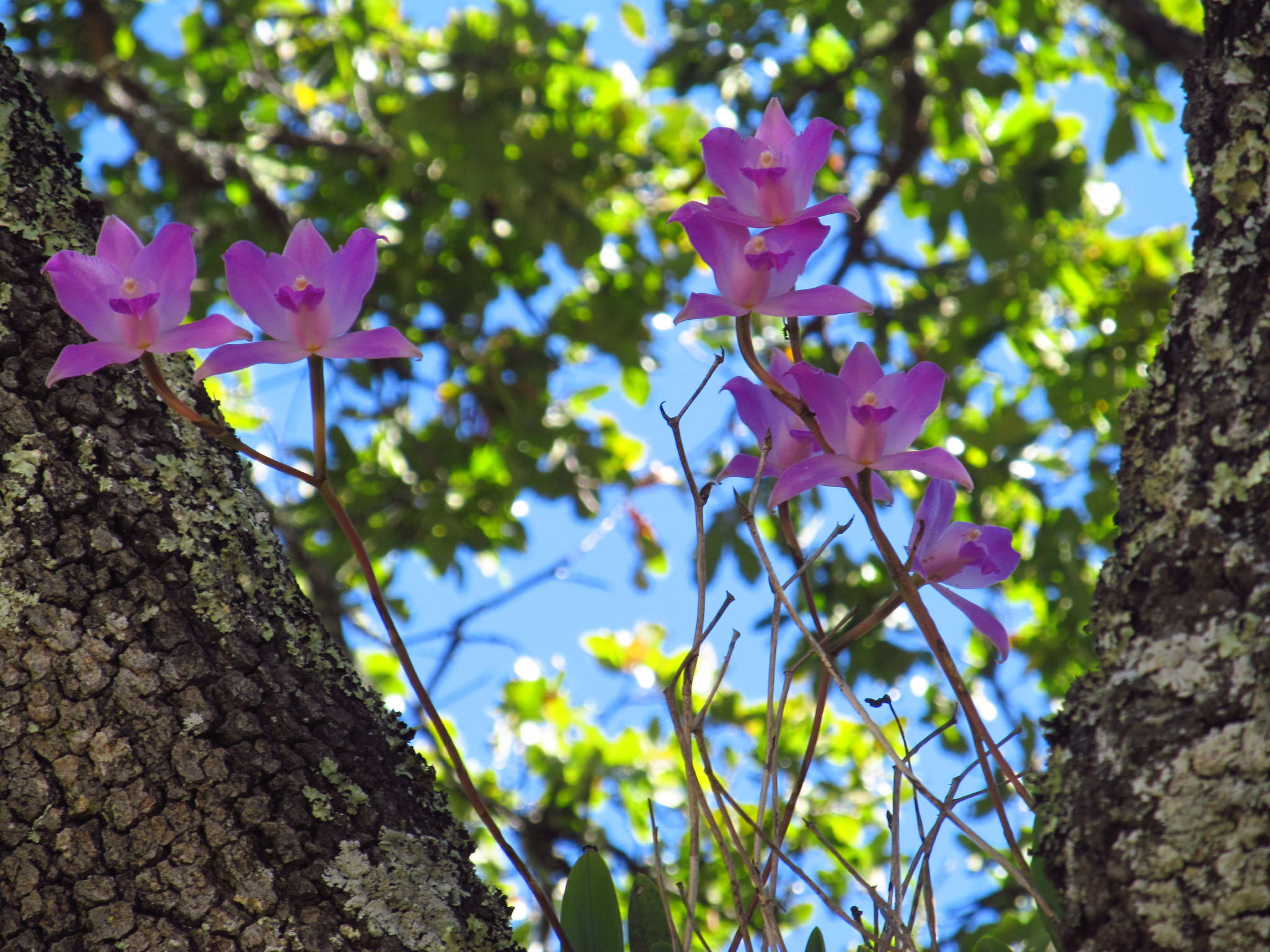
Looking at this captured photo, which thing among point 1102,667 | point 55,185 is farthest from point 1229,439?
point 55,185

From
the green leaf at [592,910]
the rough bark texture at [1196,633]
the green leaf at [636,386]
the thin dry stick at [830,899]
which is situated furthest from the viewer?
the green leaf at [636,386]

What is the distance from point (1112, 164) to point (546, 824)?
188cm

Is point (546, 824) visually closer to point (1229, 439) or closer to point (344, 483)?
point (344, 483)

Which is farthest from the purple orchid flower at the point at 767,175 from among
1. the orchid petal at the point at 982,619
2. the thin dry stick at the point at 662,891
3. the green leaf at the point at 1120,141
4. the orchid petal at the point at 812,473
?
the green leaf at the point at 1120,141

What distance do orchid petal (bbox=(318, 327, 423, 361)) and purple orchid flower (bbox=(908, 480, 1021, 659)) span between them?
33cm

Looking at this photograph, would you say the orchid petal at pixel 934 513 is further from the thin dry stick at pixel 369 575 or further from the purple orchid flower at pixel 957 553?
the thin dry stick at pixel 369 575

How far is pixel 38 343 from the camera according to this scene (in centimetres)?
76

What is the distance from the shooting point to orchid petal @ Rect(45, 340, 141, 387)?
24.4 inches

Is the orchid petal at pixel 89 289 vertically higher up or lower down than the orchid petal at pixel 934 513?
higher up

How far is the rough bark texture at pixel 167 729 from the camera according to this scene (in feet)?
2.17

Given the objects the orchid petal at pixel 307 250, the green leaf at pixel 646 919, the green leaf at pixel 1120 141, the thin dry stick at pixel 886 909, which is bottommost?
the thin dry stick at pixel 886 909

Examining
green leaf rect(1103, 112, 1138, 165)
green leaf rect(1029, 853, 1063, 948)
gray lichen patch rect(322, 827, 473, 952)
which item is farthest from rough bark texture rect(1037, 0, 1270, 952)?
green leaf rect(1103, 112, 1138, 165)

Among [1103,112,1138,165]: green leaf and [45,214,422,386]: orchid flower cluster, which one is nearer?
[45,214,422,386]: orchid flower cluster

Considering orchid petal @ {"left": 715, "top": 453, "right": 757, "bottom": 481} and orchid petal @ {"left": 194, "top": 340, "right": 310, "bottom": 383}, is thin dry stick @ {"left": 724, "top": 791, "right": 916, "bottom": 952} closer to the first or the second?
orchid petal @ {"left": 715, "top": 453, "right": 757, "bottom": 481}
